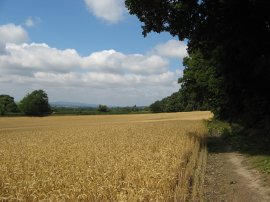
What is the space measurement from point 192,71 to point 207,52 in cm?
2842

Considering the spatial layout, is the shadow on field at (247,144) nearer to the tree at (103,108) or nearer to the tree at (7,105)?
the tree at (103,108)

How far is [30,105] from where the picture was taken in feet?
345

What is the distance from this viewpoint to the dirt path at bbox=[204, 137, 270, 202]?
11008 mm

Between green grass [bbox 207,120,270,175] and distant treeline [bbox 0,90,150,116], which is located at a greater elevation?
distant treeline [bbox 0,90,150,116]

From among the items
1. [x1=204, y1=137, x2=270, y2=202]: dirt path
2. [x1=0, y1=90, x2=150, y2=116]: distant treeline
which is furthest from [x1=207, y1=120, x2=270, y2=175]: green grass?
[x1=0, y1=90, x2=150, y2=116]: distant treeline

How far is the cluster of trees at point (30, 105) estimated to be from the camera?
339ft

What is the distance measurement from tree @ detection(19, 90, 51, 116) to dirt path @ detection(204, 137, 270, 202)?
88.2 meters

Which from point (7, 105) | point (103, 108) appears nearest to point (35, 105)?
point (7, 105)

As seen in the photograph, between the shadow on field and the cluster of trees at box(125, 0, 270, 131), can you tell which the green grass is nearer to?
the shadow on field

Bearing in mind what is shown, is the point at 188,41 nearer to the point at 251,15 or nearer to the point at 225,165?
the point at 251,15

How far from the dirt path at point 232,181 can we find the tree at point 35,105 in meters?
88.2

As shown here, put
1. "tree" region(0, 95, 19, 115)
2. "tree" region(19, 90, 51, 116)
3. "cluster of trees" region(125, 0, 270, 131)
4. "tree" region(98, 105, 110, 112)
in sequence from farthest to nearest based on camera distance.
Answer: "tree" region(98, 105, 110, 112)
"tree" region(0, 95, 19, 115)
"tree" region(19, 90, 51, 116)
"cluster of trees" region(125, 0, 270, 131)

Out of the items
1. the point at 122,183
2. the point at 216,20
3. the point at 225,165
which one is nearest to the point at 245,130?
the point at 216,20

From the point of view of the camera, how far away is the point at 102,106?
116125 millimetres
